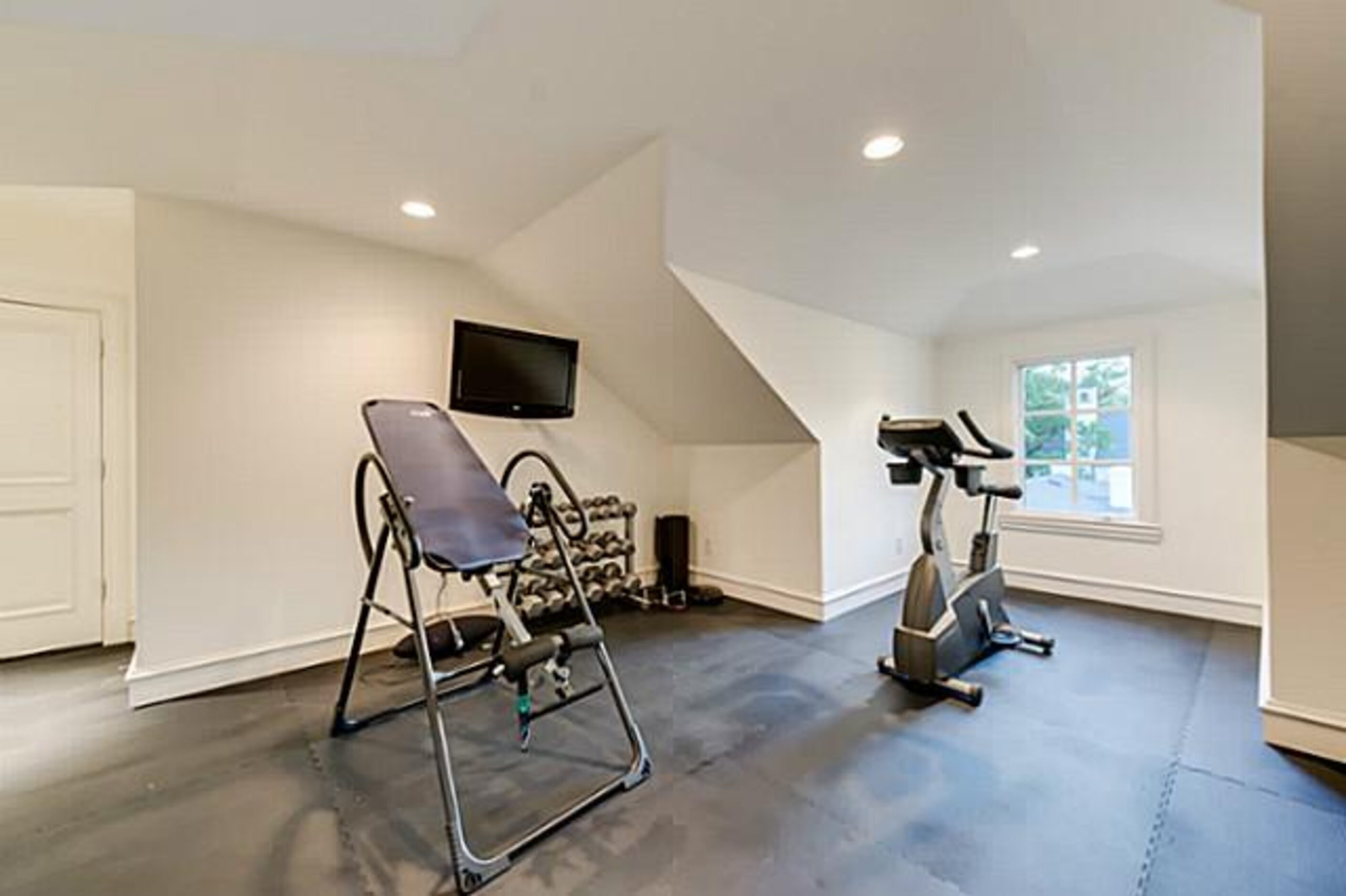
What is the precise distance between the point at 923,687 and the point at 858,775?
0.93 metres

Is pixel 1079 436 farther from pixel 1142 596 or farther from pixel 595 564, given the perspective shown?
pixel 595 564

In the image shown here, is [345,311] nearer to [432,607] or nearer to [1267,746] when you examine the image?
[432,607]

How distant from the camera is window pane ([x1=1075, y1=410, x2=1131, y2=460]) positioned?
4.23 m

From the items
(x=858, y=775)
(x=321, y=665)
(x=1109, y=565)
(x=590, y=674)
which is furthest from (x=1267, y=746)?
(x=321, y=665)

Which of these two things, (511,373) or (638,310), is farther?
(511,373)

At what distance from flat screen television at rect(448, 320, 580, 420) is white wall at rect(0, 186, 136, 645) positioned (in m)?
1.65

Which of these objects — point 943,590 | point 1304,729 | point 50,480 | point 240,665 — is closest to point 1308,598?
point 1304,729

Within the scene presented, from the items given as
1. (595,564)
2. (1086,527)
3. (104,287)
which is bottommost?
(595,564)

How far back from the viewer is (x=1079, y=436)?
4.47 meters

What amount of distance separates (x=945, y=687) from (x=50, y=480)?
533 centimetres

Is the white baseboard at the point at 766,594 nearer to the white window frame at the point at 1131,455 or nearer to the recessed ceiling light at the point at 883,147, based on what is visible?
the white window frame at the point at 1131,455

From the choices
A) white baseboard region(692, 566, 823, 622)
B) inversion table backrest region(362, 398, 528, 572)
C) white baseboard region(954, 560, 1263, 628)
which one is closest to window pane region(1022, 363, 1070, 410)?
white baseboard region(954, 560, 1263, 628)

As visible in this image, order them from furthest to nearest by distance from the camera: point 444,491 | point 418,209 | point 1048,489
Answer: point 1048,489, point 418,209, point 444,491

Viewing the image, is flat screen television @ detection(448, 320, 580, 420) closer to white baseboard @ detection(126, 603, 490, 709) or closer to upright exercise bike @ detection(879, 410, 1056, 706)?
white baseboard @ detection(126, 603, 490, 709)
